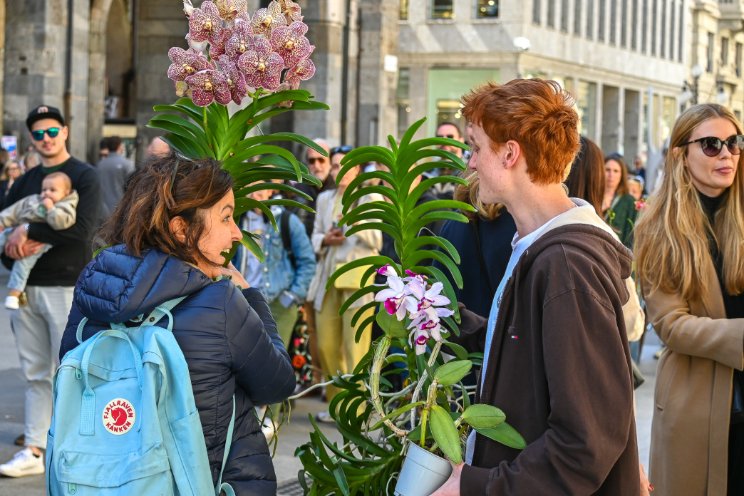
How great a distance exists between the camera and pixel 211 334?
3.58 m

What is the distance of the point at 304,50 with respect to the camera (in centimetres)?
412

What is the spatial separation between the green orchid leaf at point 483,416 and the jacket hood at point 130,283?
3.20 ft

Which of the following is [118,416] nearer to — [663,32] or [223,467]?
[223,467]

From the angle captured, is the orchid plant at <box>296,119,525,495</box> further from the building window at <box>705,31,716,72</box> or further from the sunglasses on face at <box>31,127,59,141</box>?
the building window at <box>705,31,716,72</box>

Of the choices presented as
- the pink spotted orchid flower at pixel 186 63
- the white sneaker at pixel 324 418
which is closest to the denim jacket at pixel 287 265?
the white sneaker at pixel 324 418

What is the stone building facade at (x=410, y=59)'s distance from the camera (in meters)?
17.0

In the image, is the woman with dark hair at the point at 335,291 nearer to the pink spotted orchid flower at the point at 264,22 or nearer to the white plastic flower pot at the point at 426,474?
the pink spotted orchid flower at the point at 264,22

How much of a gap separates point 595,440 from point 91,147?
16916 mm

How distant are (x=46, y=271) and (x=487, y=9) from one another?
156ft

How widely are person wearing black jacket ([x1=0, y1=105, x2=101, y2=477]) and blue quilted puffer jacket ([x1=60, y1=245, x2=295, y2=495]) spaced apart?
4213 mm

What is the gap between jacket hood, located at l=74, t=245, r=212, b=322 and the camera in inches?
137

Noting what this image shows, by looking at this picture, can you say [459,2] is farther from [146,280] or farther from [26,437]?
[146,280]

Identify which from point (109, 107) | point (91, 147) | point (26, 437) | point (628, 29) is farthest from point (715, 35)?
point (26, 437)

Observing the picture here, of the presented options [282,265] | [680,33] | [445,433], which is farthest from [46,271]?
[680,33]
